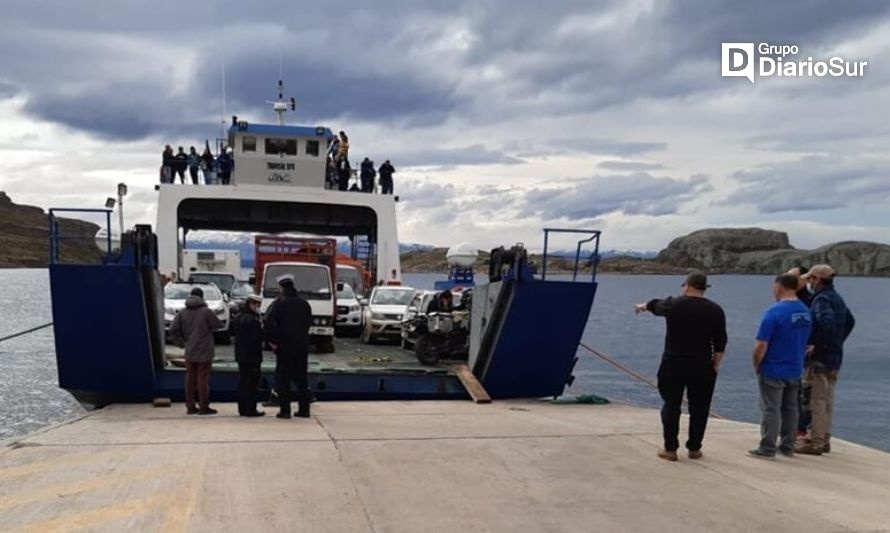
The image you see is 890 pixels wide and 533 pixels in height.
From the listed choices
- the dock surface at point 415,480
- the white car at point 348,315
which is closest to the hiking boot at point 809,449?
the dock surface at point 415,480

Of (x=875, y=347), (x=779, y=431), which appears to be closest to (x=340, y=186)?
(x=779, y=431)

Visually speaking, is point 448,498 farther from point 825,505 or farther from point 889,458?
point 889,458

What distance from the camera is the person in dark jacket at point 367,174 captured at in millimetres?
22609

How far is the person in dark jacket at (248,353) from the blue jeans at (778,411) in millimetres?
5458

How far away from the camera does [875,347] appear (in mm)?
38906

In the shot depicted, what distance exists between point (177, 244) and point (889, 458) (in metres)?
15.7

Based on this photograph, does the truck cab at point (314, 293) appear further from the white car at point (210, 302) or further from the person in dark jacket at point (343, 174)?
the person in dark jacket at point (343, 174)

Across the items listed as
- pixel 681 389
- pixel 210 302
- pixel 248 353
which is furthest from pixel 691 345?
pixel 210 302

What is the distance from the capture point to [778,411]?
300 inches

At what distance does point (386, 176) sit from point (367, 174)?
626mm

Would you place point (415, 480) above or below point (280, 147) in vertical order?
below

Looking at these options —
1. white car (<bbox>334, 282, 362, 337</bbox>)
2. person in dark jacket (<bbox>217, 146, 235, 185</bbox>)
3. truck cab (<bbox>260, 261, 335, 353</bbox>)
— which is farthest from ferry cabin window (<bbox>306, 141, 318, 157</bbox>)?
truck cab (<bbox>260, 261, 335, 353</bbox>)

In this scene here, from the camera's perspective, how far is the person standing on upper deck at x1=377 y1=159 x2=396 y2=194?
2231 cm

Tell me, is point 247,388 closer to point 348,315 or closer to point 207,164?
point 348,315
